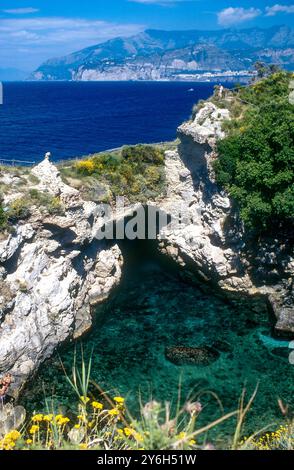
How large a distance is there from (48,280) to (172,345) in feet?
31.7

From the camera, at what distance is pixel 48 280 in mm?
30984

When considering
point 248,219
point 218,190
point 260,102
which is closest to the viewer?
point 248,219

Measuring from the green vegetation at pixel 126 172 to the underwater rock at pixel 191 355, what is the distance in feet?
42.7

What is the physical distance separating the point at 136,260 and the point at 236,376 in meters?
16.7

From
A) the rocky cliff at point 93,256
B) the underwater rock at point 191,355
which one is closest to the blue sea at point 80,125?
the rocky cliff at point 93,256

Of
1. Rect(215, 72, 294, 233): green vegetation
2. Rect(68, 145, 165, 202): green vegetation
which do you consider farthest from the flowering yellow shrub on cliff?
Rect(215, 72, 294, 233): green vegetation

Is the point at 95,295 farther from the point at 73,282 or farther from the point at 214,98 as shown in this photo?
the point at 214,98

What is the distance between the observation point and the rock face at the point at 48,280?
27266 millimetres

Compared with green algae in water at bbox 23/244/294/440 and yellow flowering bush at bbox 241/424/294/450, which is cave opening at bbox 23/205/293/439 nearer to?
green algae in water at bbox 23/244/294/440

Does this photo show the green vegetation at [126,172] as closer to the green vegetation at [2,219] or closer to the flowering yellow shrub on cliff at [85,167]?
the flowering yellow shrub on cliff at [85,167]

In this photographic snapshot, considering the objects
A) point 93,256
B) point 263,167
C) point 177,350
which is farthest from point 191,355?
point 263,167

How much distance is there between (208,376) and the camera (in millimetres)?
27688

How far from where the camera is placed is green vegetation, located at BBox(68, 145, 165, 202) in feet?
119
